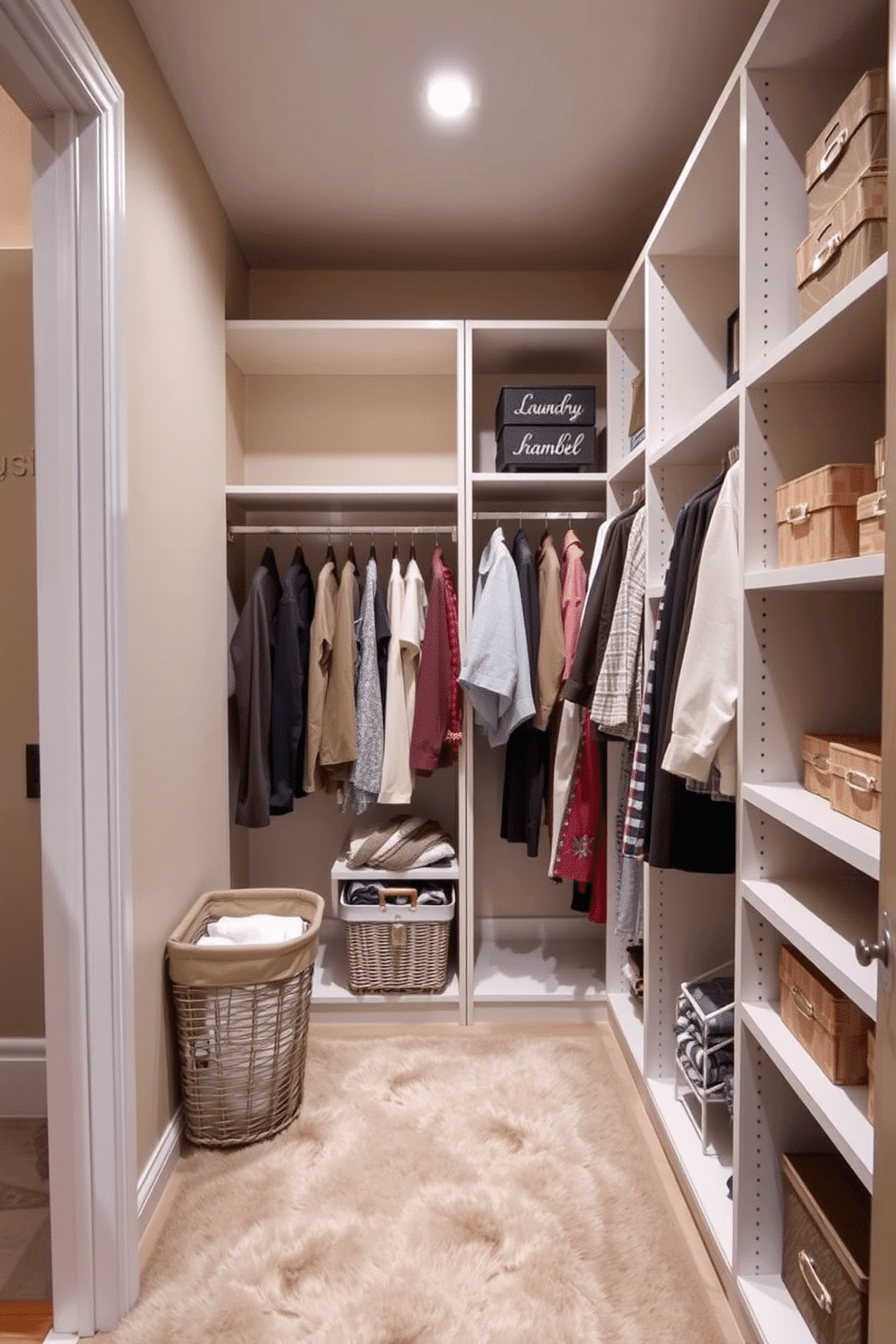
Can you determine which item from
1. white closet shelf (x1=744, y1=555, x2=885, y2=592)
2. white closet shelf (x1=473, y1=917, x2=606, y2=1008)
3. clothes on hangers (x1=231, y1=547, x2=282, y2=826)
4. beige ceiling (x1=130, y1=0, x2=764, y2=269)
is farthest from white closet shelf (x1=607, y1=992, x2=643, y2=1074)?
beige ceiling (x1=130, y1=0, x2=764, y2=269)

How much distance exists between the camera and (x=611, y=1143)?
6.82 feet

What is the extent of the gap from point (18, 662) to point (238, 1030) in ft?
3.71

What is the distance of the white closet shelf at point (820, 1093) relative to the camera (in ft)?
3.72

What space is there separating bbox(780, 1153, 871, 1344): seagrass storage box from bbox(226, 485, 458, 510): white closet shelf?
2.03 metres

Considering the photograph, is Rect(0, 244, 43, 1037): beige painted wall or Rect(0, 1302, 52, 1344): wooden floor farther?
Rect(0, 244, 43, 1037): beige painted wall

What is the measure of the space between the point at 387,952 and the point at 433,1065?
0.40 m

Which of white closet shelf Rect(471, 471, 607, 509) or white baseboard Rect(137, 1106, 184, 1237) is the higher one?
white closet shelf Rect(471, 471, 607, 509)

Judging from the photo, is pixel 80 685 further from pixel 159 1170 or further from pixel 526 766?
pixel 526 766

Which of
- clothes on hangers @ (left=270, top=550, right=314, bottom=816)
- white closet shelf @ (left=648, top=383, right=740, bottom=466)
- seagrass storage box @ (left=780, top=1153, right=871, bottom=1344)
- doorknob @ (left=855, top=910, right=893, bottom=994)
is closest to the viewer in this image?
doorknob @ (left=855, top=910, right=893, bottom=994)

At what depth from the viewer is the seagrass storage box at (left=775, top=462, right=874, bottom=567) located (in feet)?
4.15

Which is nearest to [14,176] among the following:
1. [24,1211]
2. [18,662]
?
[18,662]

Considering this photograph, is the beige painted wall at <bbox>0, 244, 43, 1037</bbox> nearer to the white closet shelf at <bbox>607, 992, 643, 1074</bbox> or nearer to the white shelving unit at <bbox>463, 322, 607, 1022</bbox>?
the white shelving unit at <bbox>463, 322, 607, 1022</bbox>

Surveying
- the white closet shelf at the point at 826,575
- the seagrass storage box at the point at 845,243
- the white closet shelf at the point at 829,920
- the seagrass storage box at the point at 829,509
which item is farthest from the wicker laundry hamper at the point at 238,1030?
the seagrass storage box at the point at 845,243

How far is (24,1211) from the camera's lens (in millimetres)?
1864
